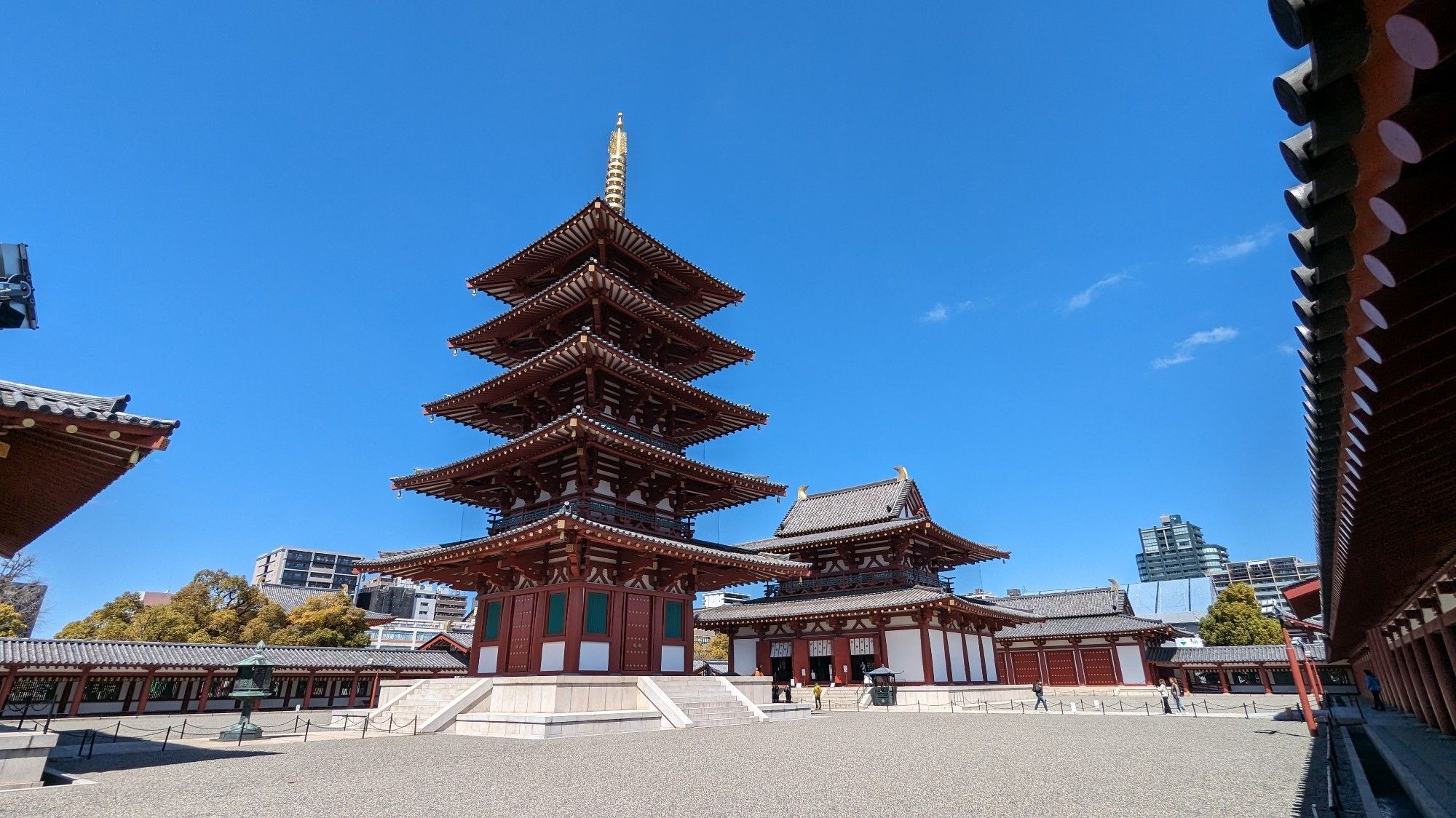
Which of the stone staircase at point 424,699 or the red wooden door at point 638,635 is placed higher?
the red wooden door at point 638,635

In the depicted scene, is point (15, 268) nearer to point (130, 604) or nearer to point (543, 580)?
point (543, 580)

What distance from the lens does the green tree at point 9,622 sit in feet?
123

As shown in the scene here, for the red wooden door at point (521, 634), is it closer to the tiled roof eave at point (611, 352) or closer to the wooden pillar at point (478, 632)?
the wooden pillar at point (478, 632)

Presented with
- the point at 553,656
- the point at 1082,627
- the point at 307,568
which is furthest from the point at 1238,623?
the point at 307,568

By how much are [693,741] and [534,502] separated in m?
11.1

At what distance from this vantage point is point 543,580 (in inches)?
838

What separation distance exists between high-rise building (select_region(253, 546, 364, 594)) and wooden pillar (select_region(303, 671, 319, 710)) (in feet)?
296

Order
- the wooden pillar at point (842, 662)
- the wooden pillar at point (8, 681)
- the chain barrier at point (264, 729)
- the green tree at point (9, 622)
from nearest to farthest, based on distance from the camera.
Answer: the chain barrier at point (264, 729) → the wooden pillar at point (8, 681) → the wooden pillar at point (842, 662) → the green tree at point (9, 622)

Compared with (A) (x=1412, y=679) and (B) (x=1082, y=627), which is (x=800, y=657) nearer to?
(B) (x=1082, y=627)

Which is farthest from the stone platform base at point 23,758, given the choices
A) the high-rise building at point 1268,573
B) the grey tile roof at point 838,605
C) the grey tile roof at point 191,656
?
the high-rise building at point 1268,573

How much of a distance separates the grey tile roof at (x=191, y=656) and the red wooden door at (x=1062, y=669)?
38430 mm

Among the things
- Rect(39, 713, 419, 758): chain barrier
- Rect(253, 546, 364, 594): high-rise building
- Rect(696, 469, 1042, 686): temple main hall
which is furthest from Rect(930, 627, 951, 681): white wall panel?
Rect(253, 546, 364, 594): high-rise building

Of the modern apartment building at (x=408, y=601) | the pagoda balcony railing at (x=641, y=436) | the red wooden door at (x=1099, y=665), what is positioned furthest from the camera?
the modern apartment building at (x=408, y=601)

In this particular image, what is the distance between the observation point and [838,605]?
32.8 meters
